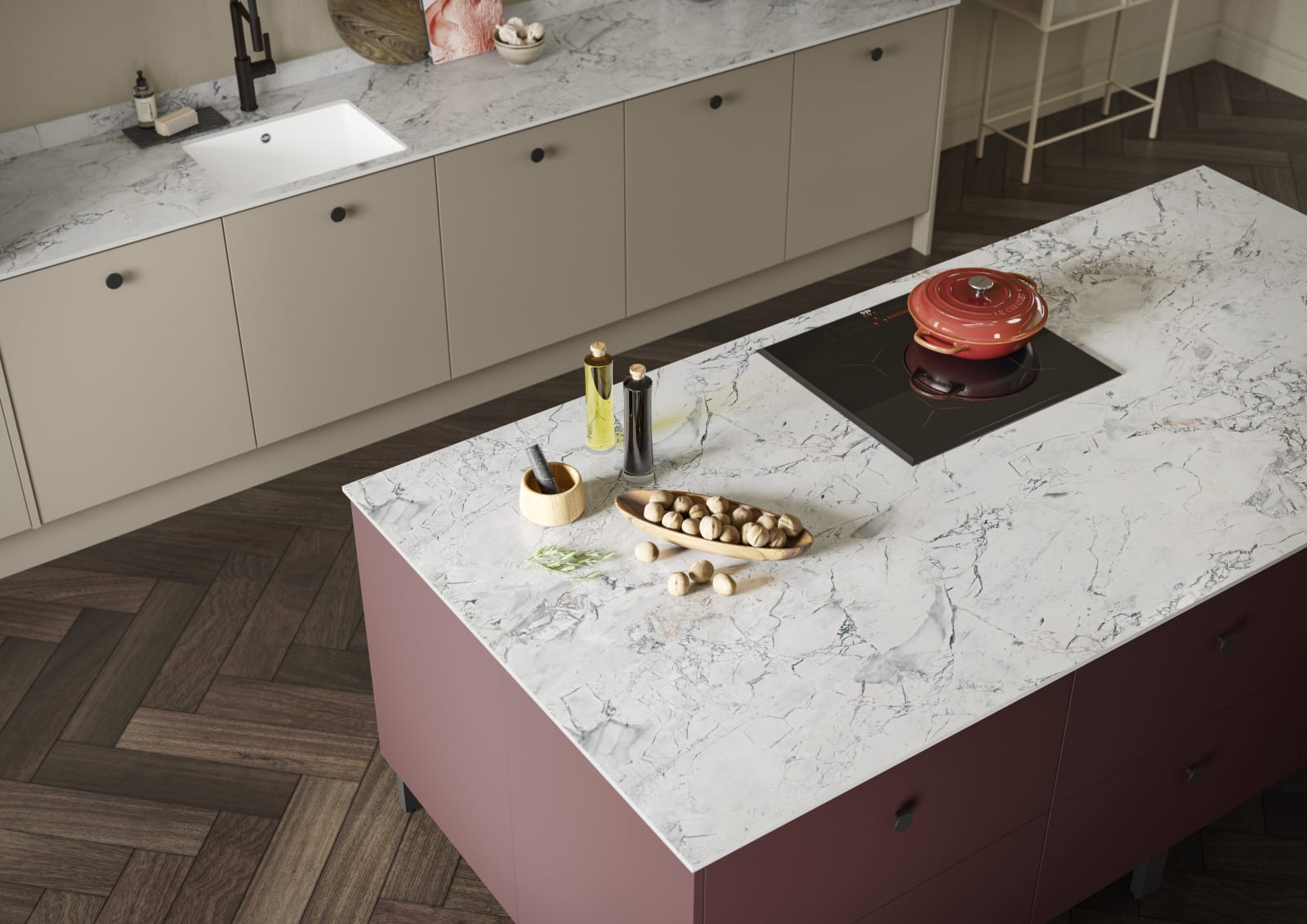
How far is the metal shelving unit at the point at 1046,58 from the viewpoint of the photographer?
5258 millimetres

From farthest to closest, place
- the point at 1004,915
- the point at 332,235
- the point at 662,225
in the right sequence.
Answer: the point at 662,225 → the point at 332,235 → the point at 1004,915

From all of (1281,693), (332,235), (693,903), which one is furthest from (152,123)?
(1281,693)

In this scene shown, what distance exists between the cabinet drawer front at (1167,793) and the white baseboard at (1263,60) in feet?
13.6

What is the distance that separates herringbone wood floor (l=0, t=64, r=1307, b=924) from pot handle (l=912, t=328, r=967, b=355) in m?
1.17

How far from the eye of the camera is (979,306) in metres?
2.88

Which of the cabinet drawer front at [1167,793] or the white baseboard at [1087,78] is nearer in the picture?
the cabinet drawer front at [1167,793]

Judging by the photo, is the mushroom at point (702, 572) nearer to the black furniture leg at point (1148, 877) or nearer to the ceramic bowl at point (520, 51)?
the black furniture leg at point (1148, 877)

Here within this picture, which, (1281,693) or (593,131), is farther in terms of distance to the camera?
(593,131)

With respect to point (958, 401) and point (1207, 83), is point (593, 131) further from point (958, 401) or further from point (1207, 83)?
point (1207, 83)

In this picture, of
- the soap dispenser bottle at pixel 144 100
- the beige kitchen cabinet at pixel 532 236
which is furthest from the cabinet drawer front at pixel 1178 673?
the soap dispenser bottle at pixel 144 100

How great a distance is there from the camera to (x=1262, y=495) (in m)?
2.60

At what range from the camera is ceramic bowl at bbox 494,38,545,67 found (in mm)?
4102

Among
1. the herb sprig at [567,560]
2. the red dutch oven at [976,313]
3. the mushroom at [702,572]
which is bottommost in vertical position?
the herb sprig at [567,560]

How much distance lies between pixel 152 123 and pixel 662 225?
1.46 metres
